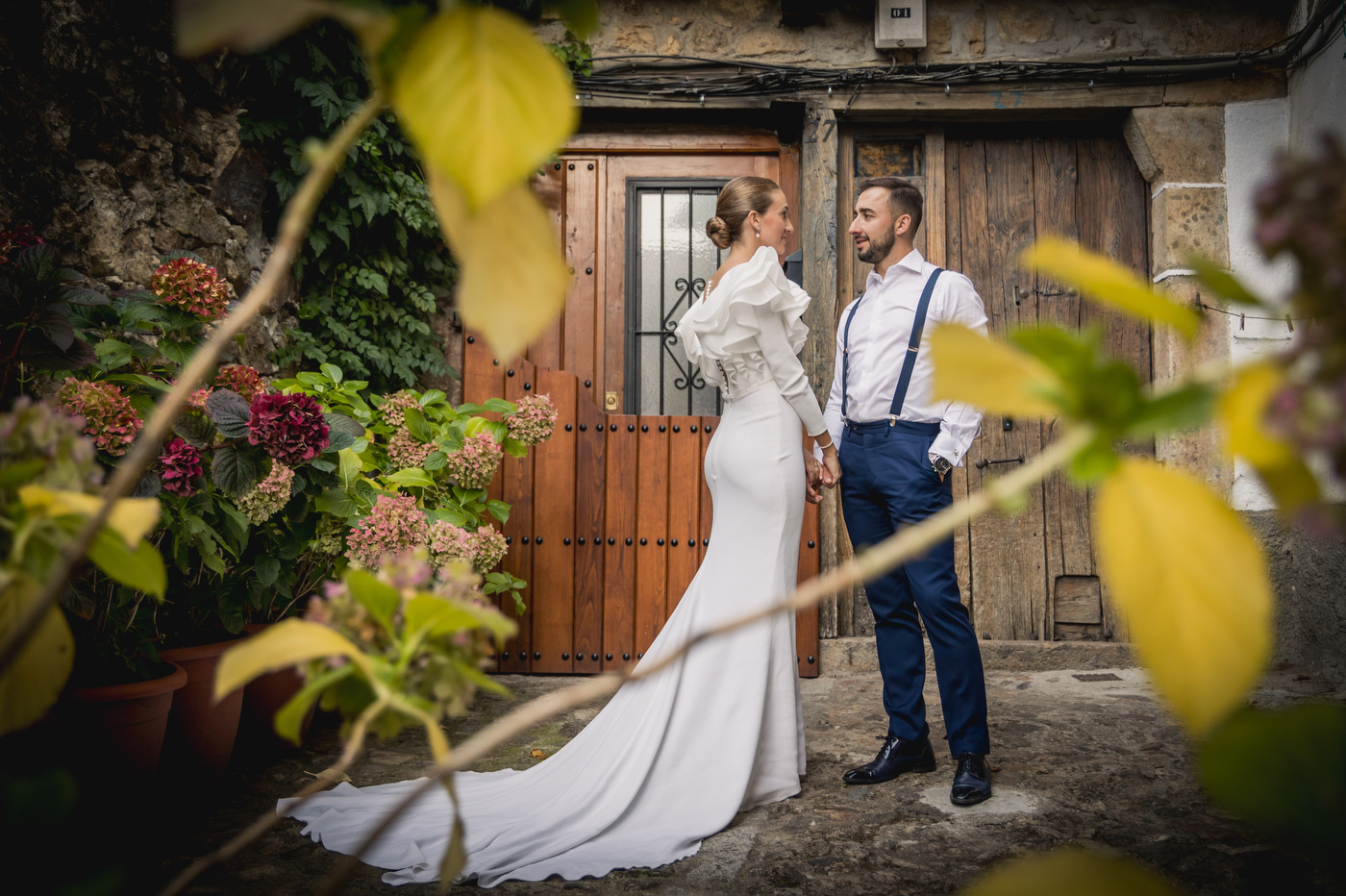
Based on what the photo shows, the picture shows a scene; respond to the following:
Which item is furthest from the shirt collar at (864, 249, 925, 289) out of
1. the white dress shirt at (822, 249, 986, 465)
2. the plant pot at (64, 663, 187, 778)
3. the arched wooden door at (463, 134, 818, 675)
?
the plant pot at (64, 663, 187, 778)

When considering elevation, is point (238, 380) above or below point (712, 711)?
above

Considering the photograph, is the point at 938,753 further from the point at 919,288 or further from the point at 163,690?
the point at 163,690

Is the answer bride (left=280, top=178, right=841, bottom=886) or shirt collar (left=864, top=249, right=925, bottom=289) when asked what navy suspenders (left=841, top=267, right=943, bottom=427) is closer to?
shirt collar (left=864, top=249, right=925, bottom=289)

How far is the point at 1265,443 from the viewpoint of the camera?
27 cm

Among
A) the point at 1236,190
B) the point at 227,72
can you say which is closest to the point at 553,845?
the point at 227,72

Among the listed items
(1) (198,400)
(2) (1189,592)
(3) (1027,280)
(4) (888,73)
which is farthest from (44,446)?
(3) (1027,280)

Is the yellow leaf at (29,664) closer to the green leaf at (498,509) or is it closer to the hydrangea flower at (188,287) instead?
the hydrangea flower at (188,287)

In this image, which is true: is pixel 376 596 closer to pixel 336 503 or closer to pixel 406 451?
pixel 336 503

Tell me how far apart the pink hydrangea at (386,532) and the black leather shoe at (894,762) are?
61.8 inches

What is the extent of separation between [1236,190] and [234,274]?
4253 mm

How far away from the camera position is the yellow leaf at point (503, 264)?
13.2 inches

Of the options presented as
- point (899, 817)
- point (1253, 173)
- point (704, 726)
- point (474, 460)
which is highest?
point (1253, 173)

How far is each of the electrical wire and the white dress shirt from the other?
1.38 metres

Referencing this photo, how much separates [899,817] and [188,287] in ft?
7.77
